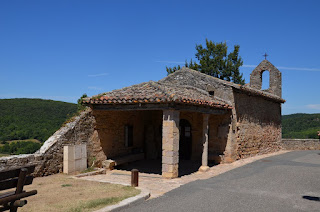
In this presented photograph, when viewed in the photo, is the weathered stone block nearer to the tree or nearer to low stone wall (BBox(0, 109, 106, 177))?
low stone wall (BBox(0, 109, 106, 177))

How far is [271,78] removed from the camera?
62.7 feet

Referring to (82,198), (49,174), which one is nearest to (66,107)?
(49,174)

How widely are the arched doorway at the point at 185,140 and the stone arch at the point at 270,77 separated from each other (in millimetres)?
6580

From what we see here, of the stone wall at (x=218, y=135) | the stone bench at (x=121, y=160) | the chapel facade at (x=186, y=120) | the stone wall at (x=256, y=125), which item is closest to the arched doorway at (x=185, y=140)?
the chapel facade at (x=186, y=120)

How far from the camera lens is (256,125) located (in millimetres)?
15414

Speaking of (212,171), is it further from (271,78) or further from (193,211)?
(271,78)

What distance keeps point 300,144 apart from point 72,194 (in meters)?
19.4

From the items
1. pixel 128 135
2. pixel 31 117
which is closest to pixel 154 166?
pixel 128 135

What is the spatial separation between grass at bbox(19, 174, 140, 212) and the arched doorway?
258 inches

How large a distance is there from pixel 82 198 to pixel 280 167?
8062 mm

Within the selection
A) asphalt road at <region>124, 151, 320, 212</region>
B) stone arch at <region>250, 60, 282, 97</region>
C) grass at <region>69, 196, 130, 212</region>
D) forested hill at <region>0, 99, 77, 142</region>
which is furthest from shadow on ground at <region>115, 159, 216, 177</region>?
forested hill at <region>0, 99, 77, 142</region>

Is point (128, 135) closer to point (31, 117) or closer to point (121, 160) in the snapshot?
point (121, 160)

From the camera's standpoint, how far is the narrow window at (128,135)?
13.4 meters

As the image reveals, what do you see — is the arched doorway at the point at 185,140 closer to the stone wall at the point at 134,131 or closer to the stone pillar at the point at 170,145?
the stone wall at the point at 134,131
